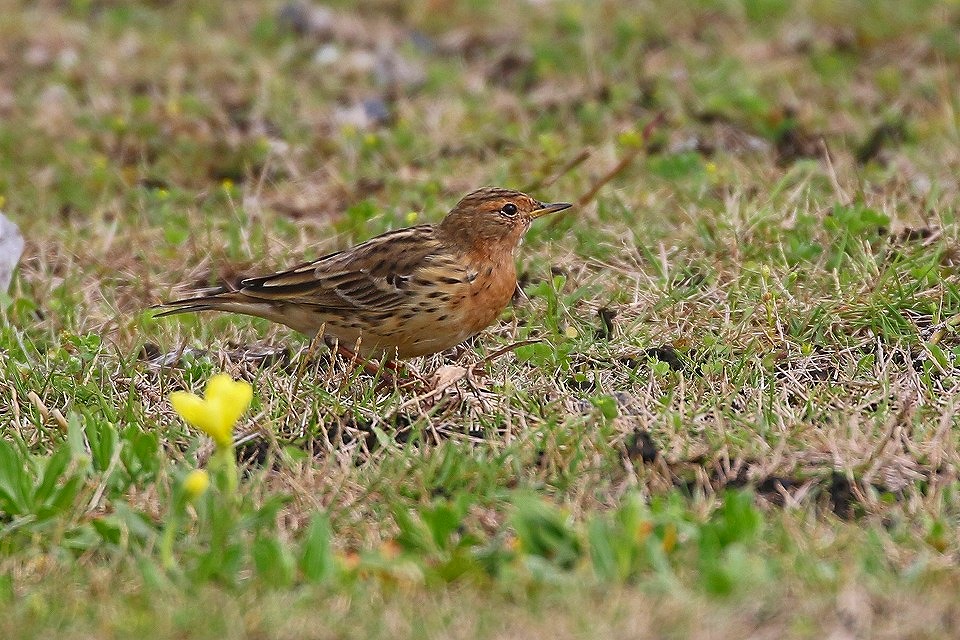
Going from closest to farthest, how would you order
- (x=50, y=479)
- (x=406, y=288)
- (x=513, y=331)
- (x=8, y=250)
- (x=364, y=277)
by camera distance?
1. (x=50, y=479)
2. (x=406, y=288)
3. (x=364, y=277)
4. (x=513, y=331)
5. (x=8, y=250)

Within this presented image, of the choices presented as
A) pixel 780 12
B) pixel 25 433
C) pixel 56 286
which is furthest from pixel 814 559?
pixel 780 12

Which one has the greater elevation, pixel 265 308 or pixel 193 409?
pixel 193 409

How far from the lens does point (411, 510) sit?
17.6 ft

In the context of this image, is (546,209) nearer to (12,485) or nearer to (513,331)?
(513,331)

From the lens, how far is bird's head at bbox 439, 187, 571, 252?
7062mm

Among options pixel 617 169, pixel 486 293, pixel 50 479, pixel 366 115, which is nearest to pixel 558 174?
pixel 617 169

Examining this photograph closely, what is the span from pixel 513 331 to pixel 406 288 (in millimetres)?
773

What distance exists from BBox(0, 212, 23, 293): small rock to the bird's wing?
169cm

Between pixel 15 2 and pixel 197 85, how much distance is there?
294 centimetres

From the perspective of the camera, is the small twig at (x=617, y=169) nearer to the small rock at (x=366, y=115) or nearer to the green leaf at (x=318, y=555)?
the small rock at (x=366, y=115)

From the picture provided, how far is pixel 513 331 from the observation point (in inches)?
288

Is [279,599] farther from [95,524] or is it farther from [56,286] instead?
[56,286]

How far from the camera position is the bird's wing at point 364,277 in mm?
6812

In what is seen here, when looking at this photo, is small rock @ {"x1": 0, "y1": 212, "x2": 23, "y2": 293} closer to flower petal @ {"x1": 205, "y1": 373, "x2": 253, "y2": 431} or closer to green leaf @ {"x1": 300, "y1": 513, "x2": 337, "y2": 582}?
flower petal @ {"x1": 205, "y1": 373, "x2": 253, "y2": 431}
